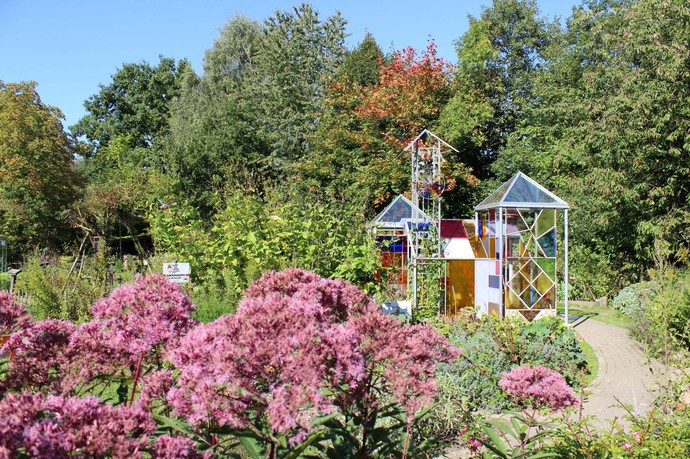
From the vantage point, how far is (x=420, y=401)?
1.68m

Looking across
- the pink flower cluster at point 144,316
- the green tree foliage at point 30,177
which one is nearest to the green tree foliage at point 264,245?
the pink flower cluster at point 144,316

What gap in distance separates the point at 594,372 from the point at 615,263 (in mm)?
8781

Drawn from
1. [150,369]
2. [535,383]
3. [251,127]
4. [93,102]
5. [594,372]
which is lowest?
[594,372]

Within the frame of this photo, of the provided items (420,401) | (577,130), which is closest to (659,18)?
(577,130)

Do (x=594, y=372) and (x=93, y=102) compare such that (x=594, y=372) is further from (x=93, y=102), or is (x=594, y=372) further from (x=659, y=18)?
(x=93, y=102)

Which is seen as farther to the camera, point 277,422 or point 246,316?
point 246,316

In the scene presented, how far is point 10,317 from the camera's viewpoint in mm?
1976

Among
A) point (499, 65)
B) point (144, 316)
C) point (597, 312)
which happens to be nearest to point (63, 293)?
point (144, 316)

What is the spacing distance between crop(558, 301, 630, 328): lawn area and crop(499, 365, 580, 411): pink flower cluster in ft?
28.2

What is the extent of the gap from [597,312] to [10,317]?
12619mm

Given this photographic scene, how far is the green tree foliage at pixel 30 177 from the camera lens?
65.3ft

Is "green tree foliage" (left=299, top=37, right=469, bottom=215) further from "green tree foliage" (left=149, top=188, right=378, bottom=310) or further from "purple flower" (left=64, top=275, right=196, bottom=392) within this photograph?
"purple flower" (left=64, top=275, right=196, bottom=392)

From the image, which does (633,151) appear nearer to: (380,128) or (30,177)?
(380,128)

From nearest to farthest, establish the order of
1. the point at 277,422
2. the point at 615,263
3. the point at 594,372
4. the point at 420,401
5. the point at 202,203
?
the point at 277,422
the point at 420,401
the point at 594,372
the point at 615,263
the point at 202,203
